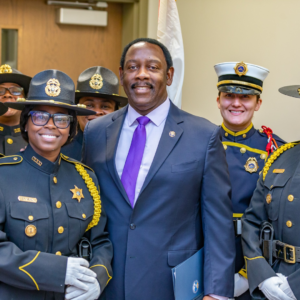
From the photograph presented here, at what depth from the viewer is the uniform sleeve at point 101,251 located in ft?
6.06

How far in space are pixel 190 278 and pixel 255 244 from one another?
1.22ft

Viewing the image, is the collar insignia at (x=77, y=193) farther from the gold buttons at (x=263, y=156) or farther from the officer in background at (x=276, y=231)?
the gold buttons at (x=263, y=156)

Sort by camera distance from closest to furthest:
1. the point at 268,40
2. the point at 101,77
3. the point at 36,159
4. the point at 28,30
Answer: the point at 36,159 < the point at 101,77 < the point at 268,40 < the point at 28,30

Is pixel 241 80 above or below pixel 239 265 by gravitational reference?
above

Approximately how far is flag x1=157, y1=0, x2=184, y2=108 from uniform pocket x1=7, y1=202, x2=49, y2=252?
5.03 feet

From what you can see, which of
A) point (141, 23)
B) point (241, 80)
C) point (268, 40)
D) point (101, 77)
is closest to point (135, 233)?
point (241, 80)

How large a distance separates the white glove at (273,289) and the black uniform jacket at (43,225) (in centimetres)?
67

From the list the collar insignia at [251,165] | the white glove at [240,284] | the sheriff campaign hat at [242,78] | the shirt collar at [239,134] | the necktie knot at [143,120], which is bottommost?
the white glove at [240,284]

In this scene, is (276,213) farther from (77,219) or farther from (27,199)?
(27,199)

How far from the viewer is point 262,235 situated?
2.12 meters

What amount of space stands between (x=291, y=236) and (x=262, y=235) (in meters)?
0.15

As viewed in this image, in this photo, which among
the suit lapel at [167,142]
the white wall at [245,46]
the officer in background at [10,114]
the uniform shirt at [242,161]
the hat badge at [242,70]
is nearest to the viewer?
the suit lapel at [167,142]

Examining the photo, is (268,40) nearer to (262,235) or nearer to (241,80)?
(241,80)

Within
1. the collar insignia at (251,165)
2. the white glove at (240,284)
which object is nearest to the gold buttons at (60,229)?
the white glove at (240,284)
